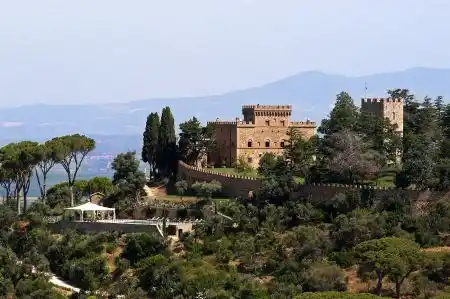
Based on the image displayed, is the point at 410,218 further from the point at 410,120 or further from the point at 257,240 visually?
the point at 410,120

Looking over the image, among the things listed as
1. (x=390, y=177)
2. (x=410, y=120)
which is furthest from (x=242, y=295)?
(x=410, y=120)

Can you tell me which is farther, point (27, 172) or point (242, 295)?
point (27, 172)

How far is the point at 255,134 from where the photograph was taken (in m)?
70.6

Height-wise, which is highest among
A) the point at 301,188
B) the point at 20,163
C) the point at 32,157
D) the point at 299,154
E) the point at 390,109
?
the point at 390,109

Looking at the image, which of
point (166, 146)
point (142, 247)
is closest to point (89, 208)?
point (142, 247)

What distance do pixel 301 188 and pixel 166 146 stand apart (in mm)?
16317

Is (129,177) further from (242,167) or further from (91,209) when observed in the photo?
(242,167)

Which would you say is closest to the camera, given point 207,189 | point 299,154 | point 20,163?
point 207,189

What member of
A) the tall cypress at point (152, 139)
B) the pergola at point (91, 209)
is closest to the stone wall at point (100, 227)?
the pergola at point (91, 209)

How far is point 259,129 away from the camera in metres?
70.7

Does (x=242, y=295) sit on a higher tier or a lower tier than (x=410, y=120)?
lower

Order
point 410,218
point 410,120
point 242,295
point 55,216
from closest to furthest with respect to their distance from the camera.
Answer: point 242,295
point 410,218
point 55,216
point 410,120

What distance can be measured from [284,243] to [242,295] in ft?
21.5

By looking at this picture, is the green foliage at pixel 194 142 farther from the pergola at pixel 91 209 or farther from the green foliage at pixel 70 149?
the pergola at pixel 91 209
